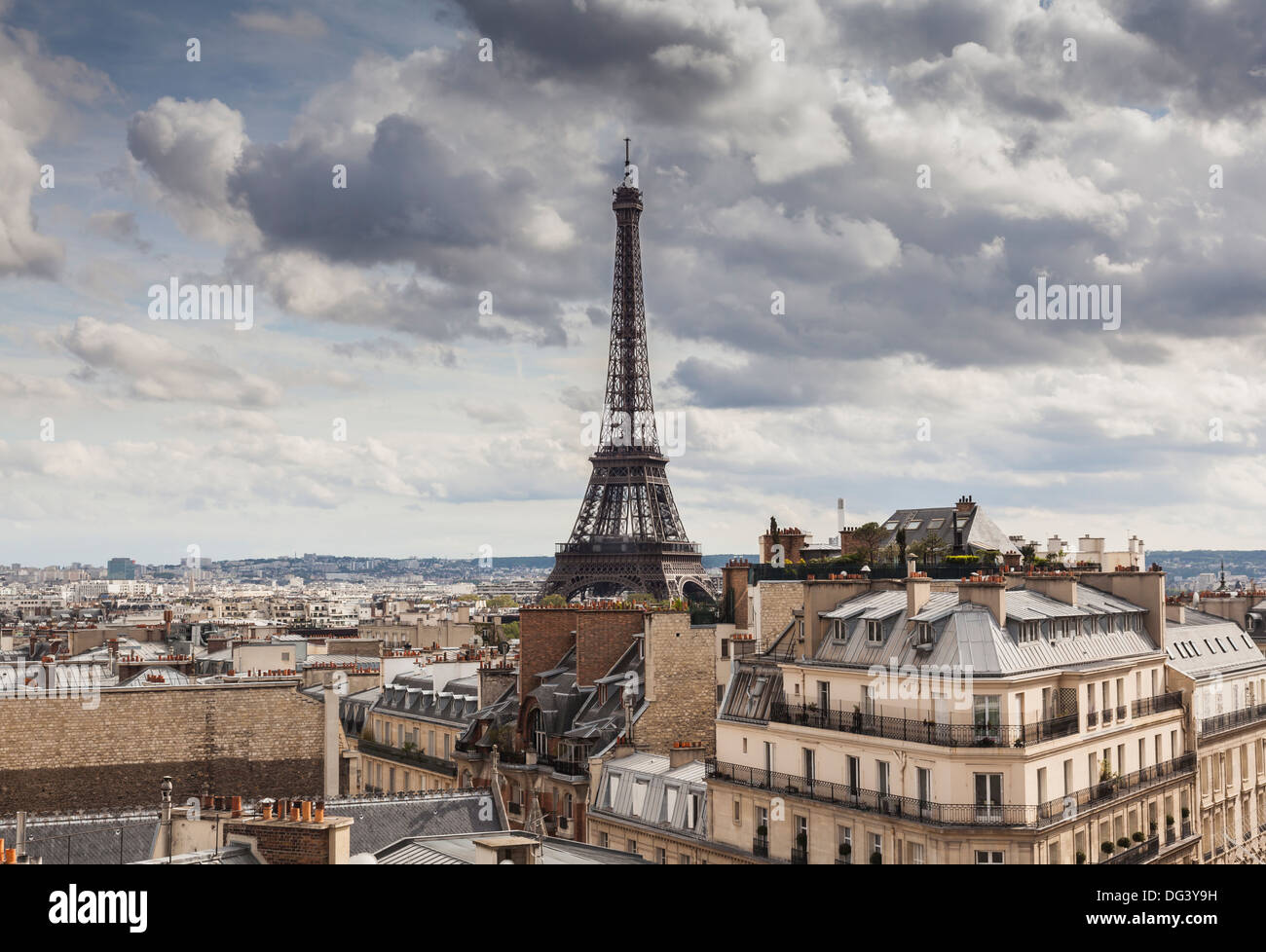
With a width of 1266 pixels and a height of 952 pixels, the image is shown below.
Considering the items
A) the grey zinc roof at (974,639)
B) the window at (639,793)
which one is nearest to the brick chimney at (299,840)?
the grey zinc roof at (974,639)

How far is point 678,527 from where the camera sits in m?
112

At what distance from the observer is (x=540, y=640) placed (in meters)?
40.2

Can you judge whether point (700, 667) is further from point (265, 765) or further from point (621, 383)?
point (621, 383)

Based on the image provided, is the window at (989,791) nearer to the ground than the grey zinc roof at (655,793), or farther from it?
farther from it

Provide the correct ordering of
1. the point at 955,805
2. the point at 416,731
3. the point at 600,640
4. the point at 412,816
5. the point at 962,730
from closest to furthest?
the point at 412,816, the point at 955,805, the point at 962,730, the point at 600,640, the point at 416,731

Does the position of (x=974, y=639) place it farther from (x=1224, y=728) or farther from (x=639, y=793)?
(x=1224, y=728)

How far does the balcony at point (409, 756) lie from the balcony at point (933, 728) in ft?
55.8

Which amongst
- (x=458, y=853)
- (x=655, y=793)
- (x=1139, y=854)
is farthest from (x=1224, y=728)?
(x=458, y=853)

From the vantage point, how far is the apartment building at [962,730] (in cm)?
2412

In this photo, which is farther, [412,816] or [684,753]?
[684,753]

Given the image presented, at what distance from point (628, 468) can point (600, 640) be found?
74212 millimetres

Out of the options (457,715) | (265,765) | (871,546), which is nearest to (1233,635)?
(871,546)

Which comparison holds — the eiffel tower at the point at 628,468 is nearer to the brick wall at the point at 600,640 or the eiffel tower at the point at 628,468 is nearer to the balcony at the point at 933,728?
the brick wall at the point at 600,640
